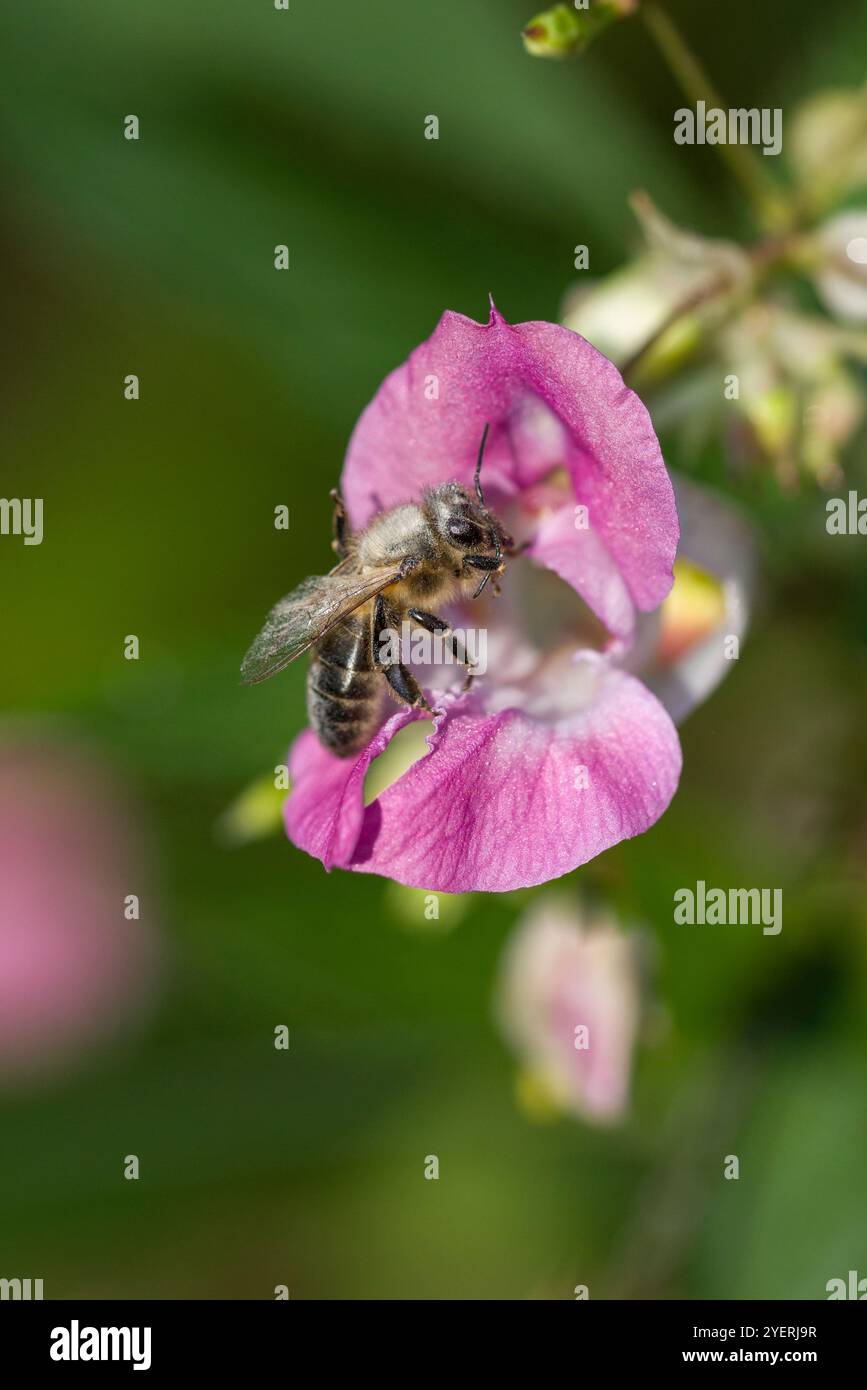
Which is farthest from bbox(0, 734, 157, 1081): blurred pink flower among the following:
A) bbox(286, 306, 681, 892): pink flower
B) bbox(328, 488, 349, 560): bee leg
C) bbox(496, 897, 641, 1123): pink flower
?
bbox(286, 306, 681, 892): pink flower

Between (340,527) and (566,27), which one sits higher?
(566,27)

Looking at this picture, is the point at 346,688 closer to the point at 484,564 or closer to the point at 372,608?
the point at 372,608

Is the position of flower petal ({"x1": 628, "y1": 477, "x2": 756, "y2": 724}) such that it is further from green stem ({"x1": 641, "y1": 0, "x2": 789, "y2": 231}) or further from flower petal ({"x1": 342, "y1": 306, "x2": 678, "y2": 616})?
green stem ({"x1": 641, "y1": 0, "x2": 789, "y2": 231})

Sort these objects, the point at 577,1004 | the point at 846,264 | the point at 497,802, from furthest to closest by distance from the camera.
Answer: the point at 577,1004, the point at 846,264, the point at 497,802

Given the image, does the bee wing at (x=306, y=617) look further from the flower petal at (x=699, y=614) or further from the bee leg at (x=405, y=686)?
the flower petal at (x=699, y=614)

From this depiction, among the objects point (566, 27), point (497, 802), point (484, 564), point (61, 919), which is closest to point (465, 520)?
point (484, 564)
